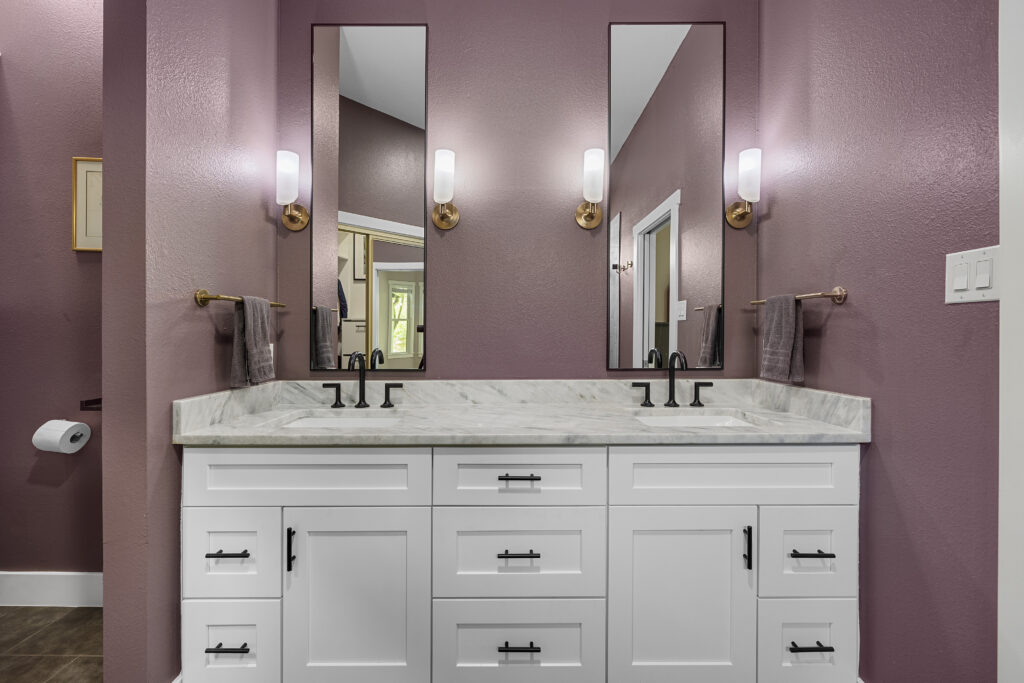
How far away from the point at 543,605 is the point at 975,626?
1004mm

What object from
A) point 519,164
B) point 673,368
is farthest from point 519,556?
point 519,164

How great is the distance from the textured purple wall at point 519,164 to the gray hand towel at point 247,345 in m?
0.35

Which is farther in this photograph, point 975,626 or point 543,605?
point 543,605

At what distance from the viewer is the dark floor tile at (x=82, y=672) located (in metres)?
1.45

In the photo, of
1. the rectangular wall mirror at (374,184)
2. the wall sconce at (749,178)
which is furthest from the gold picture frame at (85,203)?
the wall sconce at (749,178)

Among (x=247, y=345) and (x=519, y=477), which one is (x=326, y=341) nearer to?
(x=247, y=345)

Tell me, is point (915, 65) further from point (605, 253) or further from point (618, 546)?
point (618, 546)

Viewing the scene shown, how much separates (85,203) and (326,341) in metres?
1.03

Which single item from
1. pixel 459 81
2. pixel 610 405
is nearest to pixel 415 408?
pixel 610 405

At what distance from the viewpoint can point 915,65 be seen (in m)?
1.17

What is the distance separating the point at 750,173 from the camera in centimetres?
184

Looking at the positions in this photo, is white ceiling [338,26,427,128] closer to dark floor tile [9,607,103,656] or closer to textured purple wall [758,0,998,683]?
textured purple wall [758,0,998,683]

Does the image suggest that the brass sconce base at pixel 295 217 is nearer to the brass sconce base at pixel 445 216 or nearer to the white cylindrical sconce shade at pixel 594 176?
the brass sconce base at pixel 445 216

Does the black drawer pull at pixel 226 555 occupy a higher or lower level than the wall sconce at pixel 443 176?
lower
